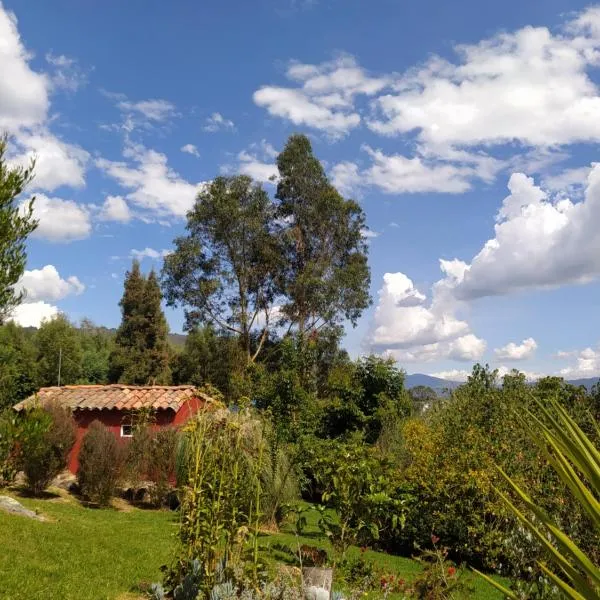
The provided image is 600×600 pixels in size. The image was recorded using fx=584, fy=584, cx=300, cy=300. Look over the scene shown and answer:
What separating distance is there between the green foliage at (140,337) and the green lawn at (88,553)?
2613 cm

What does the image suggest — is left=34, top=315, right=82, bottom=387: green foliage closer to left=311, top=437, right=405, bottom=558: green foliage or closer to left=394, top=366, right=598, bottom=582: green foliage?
left=394, top=366, right=598, bottom=582: green foliage

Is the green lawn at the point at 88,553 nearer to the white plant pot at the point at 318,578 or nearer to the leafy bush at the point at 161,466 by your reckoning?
the white plant pot at the point at 318,578

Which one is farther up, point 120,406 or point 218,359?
point 218,359

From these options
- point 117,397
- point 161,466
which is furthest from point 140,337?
point 161,466

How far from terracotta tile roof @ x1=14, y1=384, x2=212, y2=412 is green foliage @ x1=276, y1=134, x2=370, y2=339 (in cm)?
1026

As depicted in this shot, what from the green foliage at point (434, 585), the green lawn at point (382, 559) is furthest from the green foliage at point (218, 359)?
the green foliage at point (434, 585)

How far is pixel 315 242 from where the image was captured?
97.5ft

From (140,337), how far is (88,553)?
3302 cm

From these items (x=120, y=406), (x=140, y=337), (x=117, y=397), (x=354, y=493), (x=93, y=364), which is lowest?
(x=354, y=493)

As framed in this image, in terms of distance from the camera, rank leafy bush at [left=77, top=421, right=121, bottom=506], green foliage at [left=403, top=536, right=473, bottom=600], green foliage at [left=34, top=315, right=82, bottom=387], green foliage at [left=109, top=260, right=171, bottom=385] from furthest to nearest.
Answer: green foliage at [left=109, top=260, right=171, bottom=385] < green foliage at [left=34, top=315, right=82, bottom=387] < leafy bush at [left=77, top=421, right=121, bottom=506] < green foliage at [left=403, top=536, right=473, bottom=600]

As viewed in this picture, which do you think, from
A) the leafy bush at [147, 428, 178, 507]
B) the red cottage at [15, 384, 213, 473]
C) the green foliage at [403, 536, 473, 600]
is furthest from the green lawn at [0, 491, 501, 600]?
the red cottage at [15, 384, 213, 473]

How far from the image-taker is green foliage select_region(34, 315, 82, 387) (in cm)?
3741

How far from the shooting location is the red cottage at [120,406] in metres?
18.5

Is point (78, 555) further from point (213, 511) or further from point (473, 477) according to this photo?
point (473, 477)
